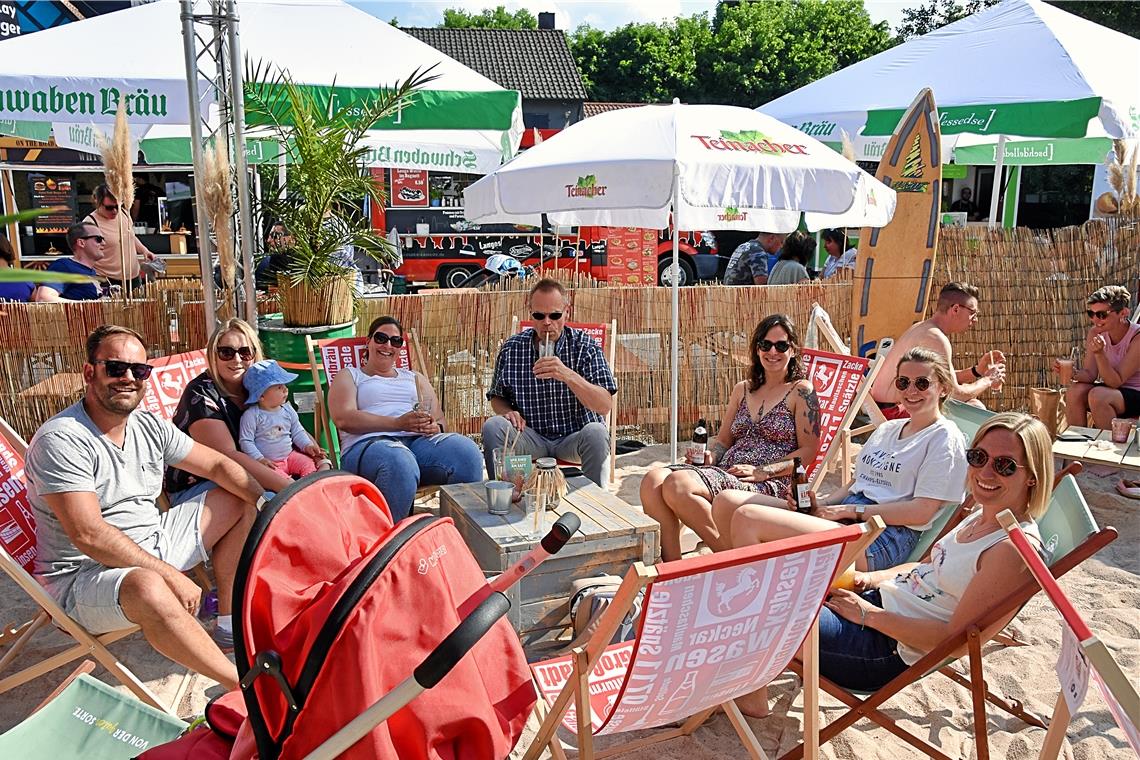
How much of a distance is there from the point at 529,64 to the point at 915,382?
29919 mm

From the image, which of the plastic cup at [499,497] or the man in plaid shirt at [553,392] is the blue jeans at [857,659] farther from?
the man in plaid shirt at [553,392]

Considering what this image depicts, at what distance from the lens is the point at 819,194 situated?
4.27 m

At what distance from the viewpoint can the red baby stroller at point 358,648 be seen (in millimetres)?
1552

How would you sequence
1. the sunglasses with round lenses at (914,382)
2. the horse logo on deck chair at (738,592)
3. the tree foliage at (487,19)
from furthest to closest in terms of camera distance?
the tree foliage at (487,19) → the sunglasses with round lenses at (914,382) → the horse logo on deck chair at (738,592)

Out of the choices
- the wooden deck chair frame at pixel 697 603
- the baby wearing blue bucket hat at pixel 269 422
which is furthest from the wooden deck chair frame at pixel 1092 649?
the baby wearing blue bucket hat at pixel 269 422

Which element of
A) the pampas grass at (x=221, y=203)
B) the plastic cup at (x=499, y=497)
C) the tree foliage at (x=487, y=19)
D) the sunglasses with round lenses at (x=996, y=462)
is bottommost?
the plastic cup at (x=499, y=497)

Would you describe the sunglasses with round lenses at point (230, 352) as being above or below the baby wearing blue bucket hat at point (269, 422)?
above

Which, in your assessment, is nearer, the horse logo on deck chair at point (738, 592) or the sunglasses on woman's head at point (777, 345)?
the horse logo on deck chair at point (738, 592)

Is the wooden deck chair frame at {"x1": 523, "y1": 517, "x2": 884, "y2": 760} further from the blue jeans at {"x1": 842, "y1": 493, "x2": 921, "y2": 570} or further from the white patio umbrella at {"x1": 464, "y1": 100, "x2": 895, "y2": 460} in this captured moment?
the white patio umbrella at {"x1": 464, "y1": 100, "x2": 895, "y2": 460}

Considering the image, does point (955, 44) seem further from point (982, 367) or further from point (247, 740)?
point (247, 740)

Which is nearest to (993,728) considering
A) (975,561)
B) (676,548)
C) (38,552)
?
(975,561)

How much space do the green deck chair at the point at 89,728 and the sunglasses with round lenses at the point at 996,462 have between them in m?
2.33

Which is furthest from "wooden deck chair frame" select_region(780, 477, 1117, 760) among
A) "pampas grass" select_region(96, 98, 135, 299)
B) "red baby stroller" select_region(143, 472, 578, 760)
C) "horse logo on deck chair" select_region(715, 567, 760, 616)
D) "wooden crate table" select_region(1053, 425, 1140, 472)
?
"pampas grass" select_region(96, 98, 135, 299)

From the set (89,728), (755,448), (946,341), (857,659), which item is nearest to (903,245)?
(946,341)
